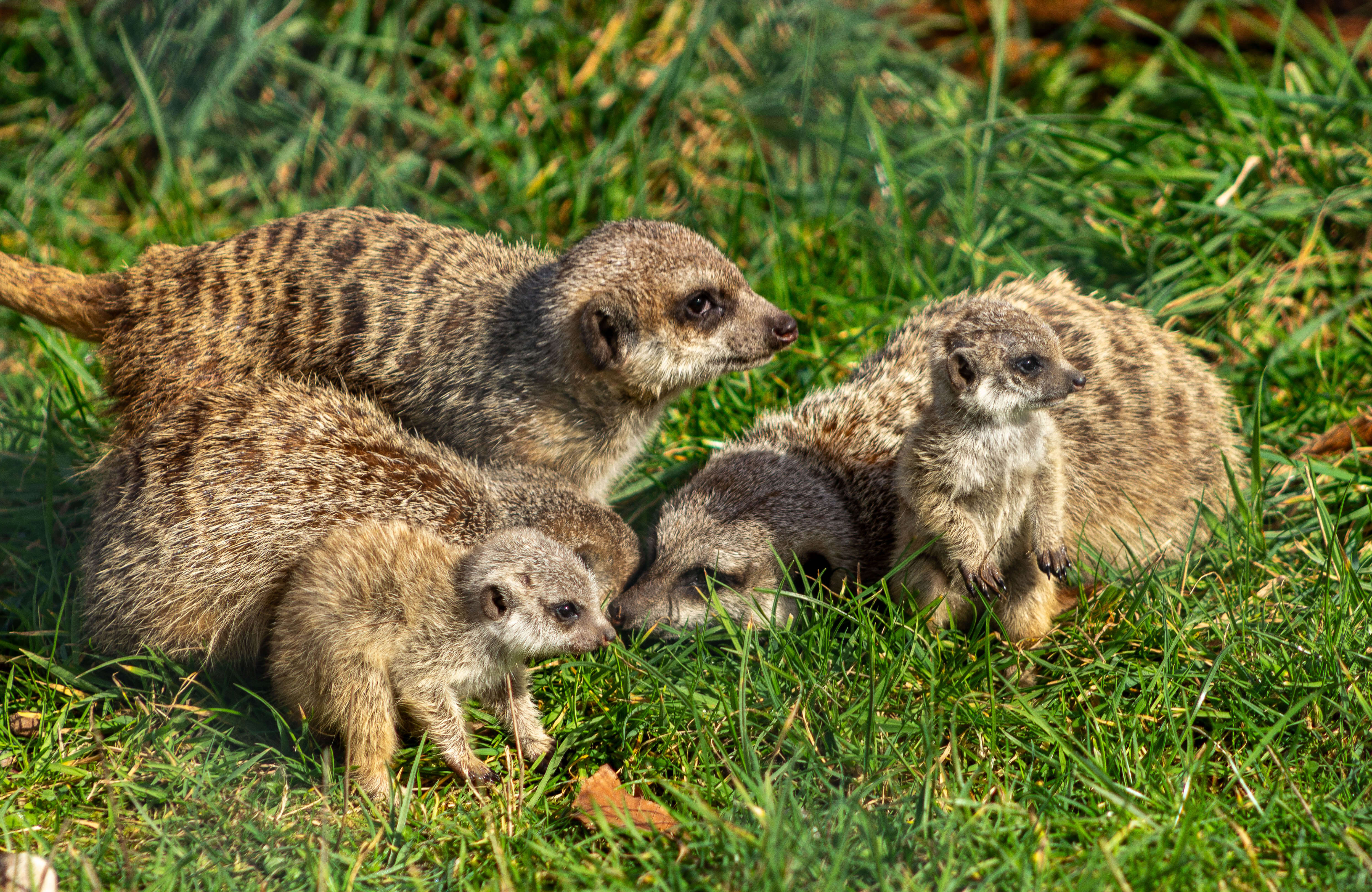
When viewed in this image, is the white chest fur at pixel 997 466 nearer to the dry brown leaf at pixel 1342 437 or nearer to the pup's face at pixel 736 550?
the pup's face at pixel 736 550

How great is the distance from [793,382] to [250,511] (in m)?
2.86

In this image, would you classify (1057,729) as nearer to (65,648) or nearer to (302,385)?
(302,385)

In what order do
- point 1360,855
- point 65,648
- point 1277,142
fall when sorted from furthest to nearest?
point 1277,142 < point 65,648 < point 1360,855

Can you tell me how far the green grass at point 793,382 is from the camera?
12.0 feet

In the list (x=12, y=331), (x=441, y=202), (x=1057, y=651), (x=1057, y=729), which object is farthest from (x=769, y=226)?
(x=12, y=331)

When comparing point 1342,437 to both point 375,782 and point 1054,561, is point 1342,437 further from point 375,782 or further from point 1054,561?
point 375,782

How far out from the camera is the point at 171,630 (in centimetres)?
459

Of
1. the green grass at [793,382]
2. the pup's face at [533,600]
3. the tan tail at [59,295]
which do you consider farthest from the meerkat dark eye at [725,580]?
the tan tail at [59,295]

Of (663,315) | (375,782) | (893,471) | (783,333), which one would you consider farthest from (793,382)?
(375,782)

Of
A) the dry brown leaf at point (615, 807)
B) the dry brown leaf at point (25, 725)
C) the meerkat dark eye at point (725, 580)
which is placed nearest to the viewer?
the dry brown leaf at point (615, 807)

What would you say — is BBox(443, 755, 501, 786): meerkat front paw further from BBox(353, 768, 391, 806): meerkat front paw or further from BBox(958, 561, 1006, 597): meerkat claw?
BBox(958, 561, 1006, 597): meerkat claw

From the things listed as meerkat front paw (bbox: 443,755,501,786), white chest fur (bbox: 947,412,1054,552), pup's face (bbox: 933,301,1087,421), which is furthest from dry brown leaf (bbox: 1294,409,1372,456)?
meerkat front paw (bbox: 443,755,501,786)

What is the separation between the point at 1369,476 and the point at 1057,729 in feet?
7.49

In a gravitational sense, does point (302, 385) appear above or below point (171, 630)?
above
